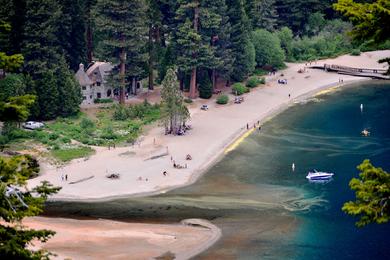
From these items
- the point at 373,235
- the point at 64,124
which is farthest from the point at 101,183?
the point at 373,235

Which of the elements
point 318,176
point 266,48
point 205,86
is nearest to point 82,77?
point 205,86

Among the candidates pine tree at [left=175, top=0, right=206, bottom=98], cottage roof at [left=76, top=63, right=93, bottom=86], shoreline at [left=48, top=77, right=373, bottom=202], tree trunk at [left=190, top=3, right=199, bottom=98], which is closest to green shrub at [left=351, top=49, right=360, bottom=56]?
shoreline at [left=48, top=77, right=373, bottom=202]

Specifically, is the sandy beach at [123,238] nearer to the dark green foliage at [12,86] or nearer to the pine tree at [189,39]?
the dark green foliage at [12,86]

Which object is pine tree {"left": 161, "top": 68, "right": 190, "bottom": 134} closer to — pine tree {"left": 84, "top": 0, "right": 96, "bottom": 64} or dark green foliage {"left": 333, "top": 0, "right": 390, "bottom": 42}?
pine tree {"left": 84, "top": 0, "right": 96, "bottom": 64}

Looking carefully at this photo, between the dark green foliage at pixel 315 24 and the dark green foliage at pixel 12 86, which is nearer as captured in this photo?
the dark green foliage at pixel 12 86

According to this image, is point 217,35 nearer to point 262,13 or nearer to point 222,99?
point 222,99

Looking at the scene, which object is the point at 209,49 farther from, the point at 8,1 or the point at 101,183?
the point at 101,183

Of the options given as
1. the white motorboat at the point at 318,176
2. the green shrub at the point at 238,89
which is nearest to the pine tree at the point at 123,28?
the green shrub at the point at 238,89
